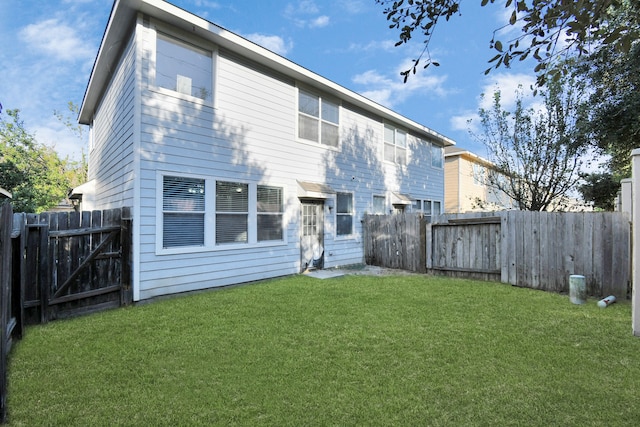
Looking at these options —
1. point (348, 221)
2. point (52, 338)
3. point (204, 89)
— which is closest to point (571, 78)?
point (348, 221)

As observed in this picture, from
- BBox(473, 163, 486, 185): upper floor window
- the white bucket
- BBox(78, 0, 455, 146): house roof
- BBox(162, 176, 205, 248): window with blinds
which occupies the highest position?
BBox(78, 0, 455, 146): house roof

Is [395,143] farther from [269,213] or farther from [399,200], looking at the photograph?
[269,213]

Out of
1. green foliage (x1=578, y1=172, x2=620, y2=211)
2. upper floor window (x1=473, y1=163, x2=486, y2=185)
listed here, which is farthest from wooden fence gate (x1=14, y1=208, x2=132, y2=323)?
green foliage (x1=578, y1=172, x2=620, y2=211)

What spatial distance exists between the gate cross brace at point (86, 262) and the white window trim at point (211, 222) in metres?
0.72

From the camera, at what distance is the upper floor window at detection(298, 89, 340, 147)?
9.02 meters

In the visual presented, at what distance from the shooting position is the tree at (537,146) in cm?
996

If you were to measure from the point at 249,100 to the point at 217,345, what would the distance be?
5798 mm

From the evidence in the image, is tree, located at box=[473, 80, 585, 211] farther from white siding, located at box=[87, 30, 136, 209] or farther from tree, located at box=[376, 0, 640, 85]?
white siding, located at box=[87, 30, 136, 209]

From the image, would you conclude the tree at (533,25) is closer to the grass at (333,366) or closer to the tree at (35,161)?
the grass at (333,366)

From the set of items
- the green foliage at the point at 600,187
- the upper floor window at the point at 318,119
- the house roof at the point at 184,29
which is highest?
the house roof at the point at 184,29

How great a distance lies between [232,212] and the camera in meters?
7.18

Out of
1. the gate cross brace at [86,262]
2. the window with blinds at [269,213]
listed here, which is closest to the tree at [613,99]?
the window with blinds at [269,213]

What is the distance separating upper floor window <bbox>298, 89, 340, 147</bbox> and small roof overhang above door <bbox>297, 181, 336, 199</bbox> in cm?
137

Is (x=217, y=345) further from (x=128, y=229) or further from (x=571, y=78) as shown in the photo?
(x=571, y=78)
